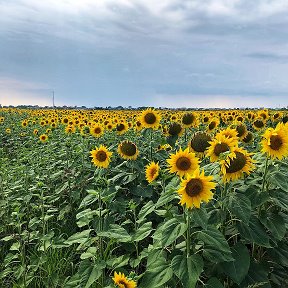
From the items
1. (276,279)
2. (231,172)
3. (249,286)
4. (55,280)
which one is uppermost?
(231,172)

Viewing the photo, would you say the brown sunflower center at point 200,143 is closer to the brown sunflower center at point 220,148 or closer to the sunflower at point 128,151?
the brown sunflower center at point 220,148

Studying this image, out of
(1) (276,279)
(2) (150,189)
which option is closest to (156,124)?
(2) (150,189)

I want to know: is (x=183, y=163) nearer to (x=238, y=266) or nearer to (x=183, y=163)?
(x=183, y=163)

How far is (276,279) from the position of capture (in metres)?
3.60

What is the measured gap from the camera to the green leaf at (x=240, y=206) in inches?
118

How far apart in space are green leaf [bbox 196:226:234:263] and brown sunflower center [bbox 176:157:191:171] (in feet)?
1.91

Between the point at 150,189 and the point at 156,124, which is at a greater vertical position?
the point at 156,124

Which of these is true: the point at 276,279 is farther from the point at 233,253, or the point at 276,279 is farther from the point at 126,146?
the point at 126,146

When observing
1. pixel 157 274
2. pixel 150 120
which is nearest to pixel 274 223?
pixel 157 274

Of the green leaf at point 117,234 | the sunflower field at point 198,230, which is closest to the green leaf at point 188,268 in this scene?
the sunflower field at point 198,230

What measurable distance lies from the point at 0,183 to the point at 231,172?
491 cm

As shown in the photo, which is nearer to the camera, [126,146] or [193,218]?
[193,218]

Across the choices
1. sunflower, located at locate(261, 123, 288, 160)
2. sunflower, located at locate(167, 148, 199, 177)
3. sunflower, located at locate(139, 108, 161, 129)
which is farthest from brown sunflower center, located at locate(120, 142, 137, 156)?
sunflower, located at locate(261, 123, 288, 160)

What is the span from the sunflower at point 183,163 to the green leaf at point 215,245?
1.84ft
